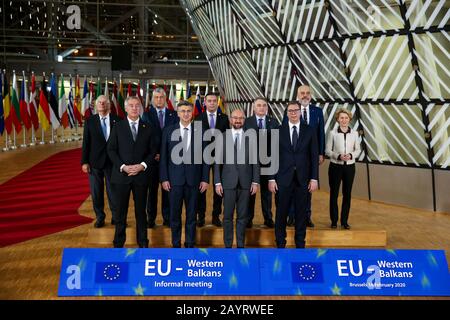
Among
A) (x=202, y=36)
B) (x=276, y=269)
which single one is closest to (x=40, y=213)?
(x=276, y=269)

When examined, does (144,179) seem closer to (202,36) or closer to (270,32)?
(270,32)

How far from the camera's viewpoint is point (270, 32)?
13336 millimetres

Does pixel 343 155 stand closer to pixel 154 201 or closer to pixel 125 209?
pixel 154 201

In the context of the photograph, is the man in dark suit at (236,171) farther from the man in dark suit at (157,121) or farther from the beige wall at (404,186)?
the beige wall at (404,186)

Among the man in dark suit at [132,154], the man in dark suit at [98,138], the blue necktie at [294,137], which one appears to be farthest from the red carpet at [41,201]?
the blue necktie at [294,137]

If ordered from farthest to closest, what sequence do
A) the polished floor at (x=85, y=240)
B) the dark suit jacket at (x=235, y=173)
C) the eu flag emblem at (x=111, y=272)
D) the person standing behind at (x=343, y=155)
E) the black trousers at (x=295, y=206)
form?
the person standing behind at (x=343, y=155)
the black trousers at (x=295, y=206)
the dark suit jacket at (x=235, y=173)
the polished floor at (x=85, y=240)
the eu flag emblem at (x=111, y=272)

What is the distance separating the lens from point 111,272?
553 centimetres

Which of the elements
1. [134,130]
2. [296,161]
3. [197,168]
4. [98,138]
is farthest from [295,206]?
[98,138]

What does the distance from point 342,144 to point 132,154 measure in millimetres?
2820

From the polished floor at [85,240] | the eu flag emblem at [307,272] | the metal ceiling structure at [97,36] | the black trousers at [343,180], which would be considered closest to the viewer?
the eu flag emblem at [307,272]

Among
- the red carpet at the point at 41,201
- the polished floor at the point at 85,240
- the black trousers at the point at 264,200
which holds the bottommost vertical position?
the polished floor at the point at 85,240

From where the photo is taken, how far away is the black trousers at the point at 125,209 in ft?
21.7

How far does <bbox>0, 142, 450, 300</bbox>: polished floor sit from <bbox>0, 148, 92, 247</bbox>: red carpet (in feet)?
1.07

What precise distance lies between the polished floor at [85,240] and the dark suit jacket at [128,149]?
1.31m
